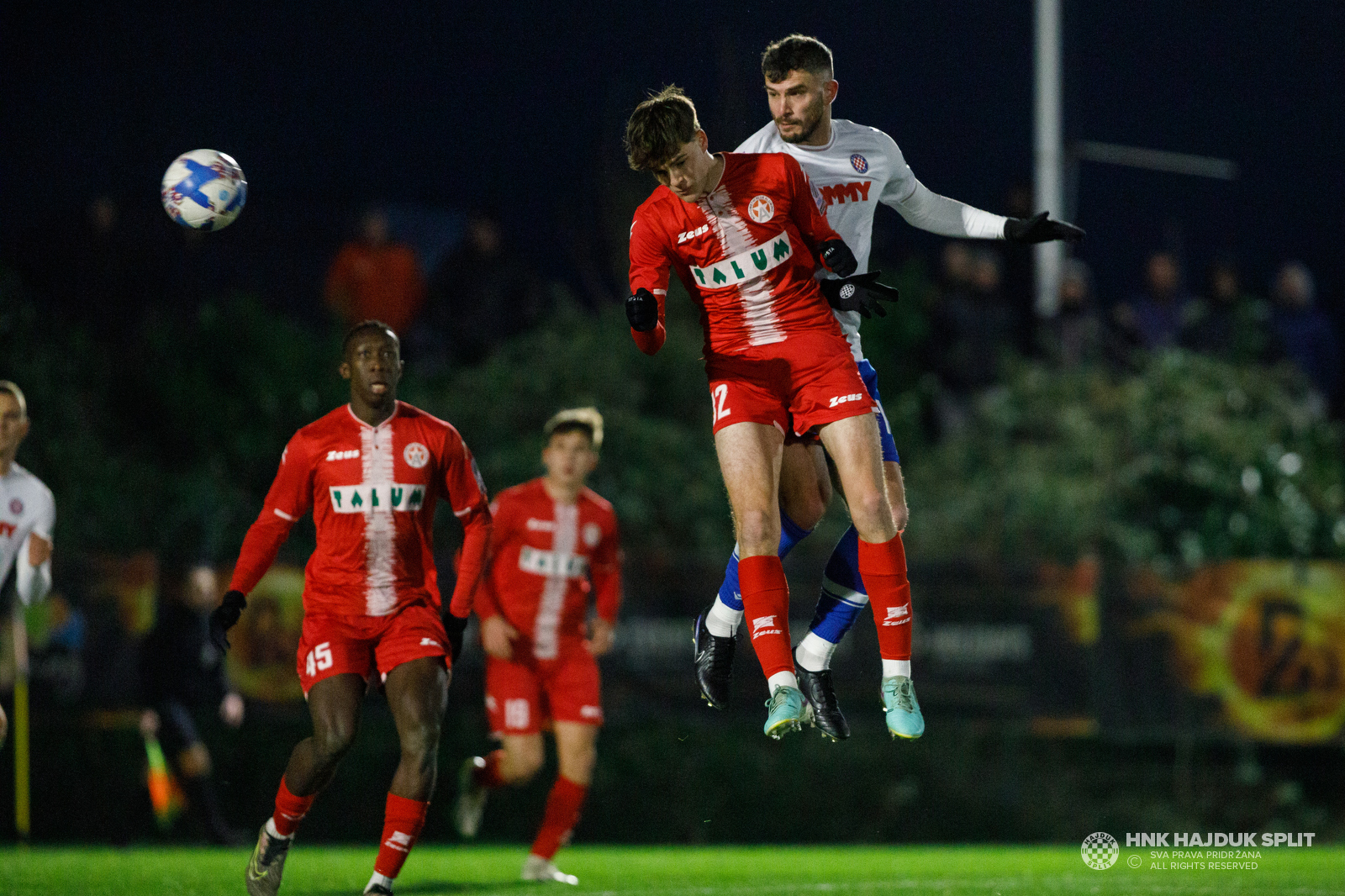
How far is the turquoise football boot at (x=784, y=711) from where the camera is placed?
19.1 feet

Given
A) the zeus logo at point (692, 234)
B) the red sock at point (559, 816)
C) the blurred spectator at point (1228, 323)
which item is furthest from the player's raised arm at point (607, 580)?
the blurred spectator at point (1228, 323)

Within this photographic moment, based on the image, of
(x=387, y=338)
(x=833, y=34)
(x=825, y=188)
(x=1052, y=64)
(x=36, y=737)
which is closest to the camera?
(x=825, y=188)

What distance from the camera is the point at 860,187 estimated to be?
6.56 metres

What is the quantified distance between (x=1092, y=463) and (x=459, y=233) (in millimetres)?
5451

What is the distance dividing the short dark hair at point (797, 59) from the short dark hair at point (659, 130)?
0.56 metres

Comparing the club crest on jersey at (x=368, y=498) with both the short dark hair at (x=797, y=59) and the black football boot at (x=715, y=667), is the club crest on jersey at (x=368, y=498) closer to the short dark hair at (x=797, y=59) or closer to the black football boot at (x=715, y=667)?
the black football boot at (x=715, y=667)

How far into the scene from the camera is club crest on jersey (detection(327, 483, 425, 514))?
23.1 ft

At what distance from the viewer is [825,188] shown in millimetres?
6531

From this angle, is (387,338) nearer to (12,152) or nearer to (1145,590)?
(1145,590)

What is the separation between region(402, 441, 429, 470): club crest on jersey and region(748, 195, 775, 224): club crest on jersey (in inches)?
74.8

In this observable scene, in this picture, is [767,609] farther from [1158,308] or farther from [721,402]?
[1158,308]

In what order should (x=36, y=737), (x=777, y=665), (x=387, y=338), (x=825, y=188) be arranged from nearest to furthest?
(x=777, y=665) → (x=825, y=188) → (x=387, y=338) → (x=36, y=737)

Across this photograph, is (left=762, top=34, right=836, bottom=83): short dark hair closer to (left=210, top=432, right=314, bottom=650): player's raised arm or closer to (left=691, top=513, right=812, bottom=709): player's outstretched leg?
(left=691, top=513, right=812, bottom=709): player's outstretched leg

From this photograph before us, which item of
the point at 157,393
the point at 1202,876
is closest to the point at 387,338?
the point at 1202,876
